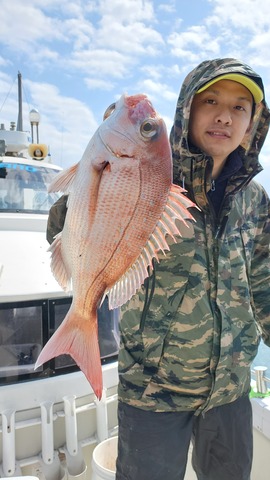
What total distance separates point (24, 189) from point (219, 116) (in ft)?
13.7

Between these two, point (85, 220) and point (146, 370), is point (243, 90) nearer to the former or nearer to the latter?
point (85, 220)

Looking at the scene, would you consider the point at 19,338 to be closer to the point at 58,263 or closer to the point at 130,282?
the point at 58,263

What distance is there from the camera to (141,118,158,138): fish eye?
1.60 meters

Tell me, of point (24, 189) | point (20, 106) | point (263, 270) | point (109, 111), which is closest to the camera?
point (109, 111)

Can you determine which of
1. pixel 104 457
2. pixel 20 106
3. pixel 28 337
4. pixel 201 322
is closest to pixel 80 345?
pixel 201 322

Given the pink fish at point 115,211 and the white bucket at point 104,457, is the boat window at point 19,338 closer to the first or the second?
the white bucket at point 104,457

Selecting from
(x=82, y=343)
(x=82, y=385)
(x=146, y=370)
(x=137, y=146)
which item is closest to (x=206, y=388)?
(x=146, y=370)

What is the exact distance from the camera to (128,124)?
1606 millimetres

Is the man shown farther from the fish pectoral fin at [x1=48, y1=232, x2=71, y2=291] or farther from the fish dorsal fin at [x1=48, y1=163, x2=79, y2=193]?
the fish dorsal fin at [x1=48, y1=163, x2=79, y2=193]

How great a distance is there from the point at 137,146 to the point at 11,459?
297cm

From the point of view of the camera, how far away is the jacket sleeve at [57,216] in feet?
6.24

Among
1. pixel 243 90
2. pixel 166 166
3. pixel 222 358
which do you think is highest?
pixel 243 90

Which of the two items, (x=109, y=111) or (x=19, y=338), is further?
(x=19, y=338)

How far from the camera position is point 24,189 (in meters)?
5.72
